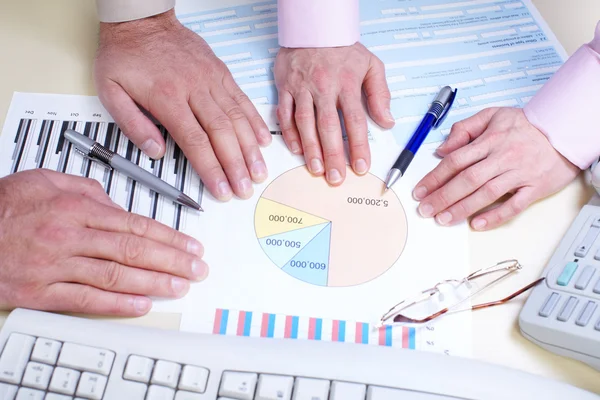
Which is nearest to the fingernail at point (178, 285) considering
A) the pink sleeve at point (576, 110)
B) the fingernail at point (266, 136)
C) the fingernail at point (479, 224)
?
the fingernail at point (266, 136)

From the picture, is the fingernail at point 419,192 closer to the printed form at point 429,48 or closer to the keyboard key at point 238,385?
the printed form at point 429,48

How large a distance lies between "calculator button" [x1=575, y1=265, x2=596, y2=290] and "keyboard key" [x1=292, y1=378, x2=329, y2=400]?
0.26 metres

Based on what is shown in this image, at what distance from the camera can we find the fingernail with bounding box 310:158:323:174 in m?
0.65

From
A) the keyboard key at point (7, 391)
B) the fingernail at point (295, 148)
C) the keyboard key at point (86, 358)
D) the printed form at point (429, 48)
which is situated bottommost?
the keyboard key at point (7, 391)

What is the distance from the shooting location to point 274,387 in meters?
0.44

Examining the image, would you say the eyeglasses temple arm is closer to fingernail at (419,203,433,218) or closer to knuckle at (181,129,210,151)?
fingernail at (419,203,433,218)

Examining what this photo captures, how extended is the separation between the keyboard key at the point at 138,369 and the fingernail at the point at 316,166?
0.94ft

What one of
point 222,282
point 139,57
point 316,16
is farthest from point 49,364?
point 316,16

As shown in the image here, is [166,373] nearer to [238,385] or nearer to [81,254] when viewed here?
[238,385]

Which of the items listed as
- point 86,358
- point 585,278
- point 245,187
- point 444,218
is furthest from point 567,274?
point 86,358

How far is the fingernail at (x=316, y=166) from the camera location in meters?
0.65

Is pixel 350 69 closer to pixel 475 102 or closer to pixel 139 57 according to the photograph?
pixel 475 102

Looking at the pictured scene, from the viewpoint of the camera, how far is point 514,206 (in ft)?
2.02

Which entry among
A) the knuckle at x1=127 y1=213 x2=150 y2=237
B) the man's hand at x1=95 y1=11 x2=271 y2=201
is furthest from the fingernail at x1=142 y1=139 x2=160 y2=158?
the knuckle at x1=127 y1=213 x2=150 y2=237
